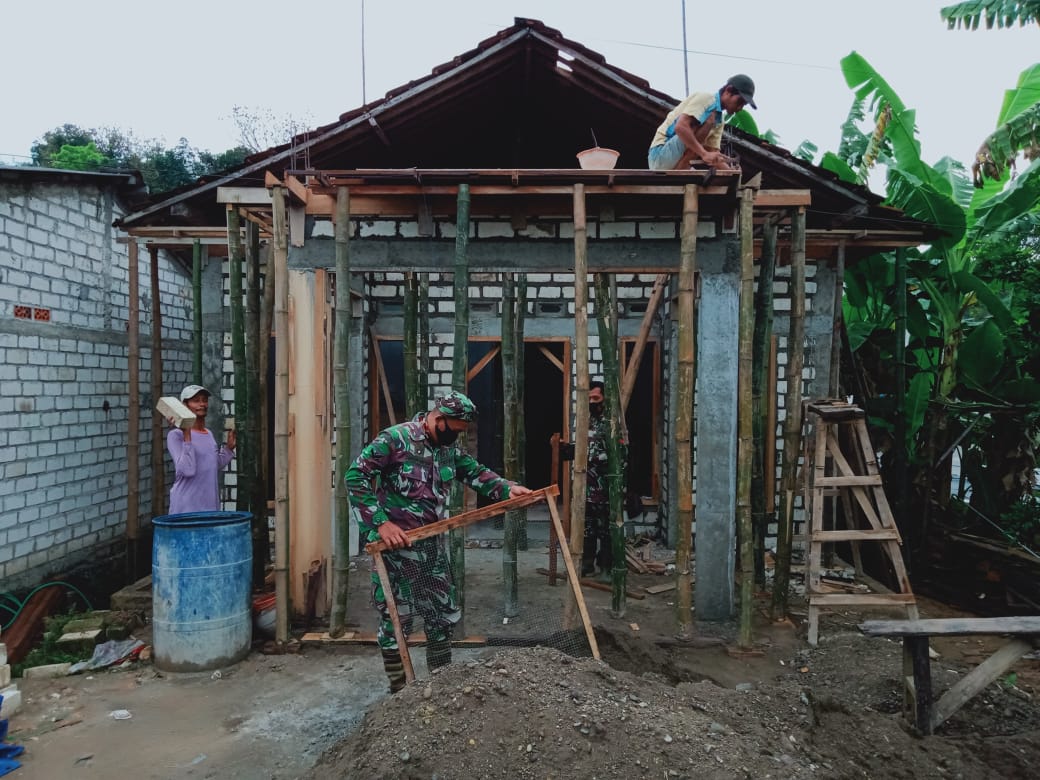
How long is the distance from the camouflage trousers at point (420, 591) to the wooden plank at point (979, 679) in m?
2.63

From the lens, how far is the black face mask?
401 cm

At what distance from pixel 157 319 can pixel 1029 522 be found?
28.9 ft

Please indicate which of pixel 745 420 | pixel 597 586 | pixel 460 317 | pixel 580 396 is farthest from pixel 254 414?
pixel 745 420

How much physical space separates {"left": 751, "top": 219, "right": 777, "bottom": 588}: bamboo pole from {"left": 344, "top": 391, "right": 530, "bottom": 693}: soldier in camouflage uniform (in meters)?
2.70

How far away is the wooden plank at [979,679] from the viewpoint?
3.75m

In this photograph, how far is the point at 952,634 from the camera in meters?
3.75

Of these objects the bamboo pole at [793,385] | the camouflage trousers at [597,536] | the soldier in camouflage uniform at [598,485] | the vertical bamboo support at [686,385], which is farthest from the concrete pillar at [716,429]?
the camouflage trousers at [597,536]

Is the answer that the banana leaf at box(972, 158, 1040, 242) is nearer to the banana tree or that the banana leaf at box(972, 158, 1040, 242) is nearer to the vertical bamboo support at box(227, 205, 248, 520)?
the banana tree

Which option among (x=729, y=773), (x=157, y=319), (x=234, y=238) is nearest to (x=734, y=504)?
(x=729, y=773)

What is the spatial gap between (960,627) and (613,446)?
2525mm

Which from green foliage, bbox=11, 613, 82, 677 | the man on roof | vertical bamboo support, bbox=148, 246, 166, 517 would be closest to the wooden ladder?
the man on roof

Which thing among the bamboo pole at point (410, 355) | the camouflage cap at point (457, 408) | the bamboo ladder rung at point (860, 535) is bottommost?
the bamboo ladder rung at point (860, 535)

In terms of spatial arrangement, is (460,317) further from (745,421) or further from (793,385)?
(793,385)

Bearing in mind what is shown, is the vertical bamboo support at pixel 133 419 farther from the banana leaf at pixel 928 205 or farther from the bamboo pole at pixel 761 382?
the banana leaf at pixel 928 205
